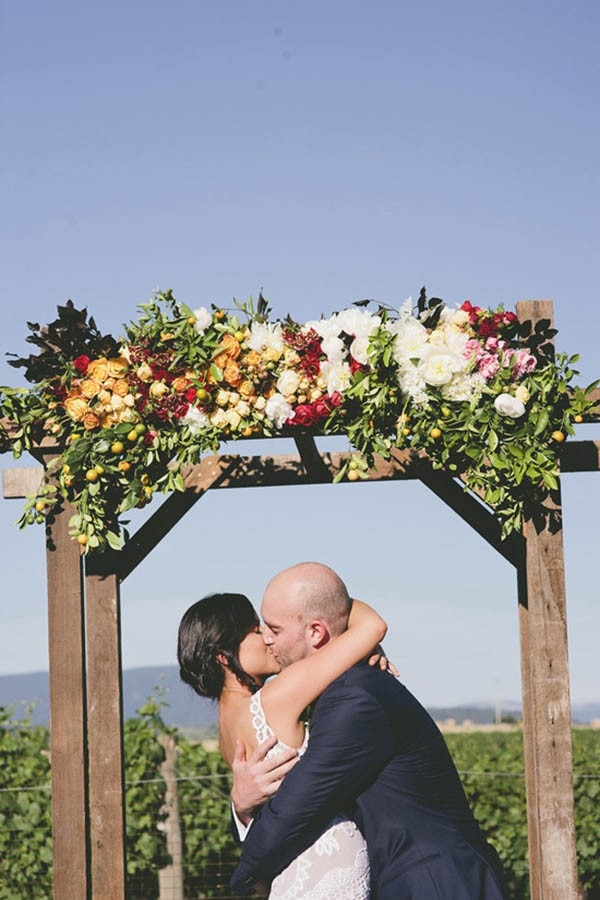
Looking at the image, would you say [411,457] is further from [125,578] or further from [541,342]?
[125,578]

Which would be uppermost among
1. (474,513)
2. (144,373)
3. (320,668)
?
(144,373)

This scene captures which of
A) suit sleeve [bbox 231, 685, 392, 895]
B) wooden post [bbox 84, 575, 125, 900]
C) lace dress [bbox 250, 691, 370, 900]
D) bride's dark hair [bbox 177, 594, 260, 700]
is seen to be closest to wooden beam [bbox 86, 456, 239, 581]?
wooden post [bbox 84, 575, 125, 900]

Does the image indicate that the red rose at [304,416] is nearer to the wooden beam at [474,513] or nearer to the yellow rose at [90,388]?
the wooden beam at [474,513]

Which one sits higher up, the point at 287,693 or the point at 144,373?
the point at 144,373

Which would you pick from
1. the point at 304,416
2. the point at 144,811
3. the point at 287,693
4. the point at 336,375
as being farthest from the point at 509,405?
the point at 144,811

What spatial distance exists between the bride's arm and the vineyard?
17.2 ft

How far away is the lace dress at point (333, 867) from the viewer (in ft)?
12.2

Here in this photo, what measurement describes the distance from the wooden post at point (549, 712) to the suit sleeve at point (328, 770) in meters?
1.16

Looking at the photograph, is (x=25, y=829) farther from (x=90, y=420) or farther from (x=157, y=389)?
(x=157, y=389)

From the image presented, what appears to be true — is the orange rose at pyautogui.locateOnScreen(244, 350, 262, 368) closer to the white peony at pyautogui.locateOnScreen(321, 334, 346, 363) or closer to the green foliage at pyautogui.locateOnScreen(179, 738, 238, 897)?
the white peony at pyautogui.locateOnScreen(321, 334, 346, 363)

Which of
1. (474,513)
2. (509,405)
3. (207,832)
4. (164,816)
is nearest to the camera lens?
(509,405)

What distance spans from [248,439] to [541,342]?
43.8 inches

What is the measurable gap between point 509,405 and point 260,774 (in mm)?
1549

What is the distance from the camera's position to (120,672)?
462cm
